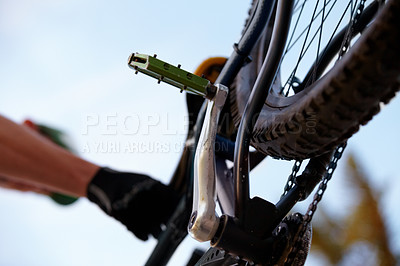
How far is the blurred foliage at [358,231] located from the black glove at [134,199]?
10.9ft

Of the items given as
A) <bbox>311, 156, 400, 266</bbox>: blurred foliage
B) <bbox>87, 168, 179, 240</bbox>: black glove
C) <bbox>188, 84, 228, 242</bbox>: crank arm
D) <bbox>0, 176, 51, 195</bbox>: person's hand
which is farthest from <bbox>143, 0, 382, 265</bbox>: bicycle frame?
<bbox>311, 156, 400, 266</bbox>: blurred foliage

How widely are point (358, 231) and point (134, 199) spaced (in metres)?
3.65

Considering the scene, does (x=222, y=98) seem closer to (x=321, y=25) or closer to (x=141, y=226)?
(x=321, y=25)

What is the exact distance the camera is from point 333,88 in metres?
A: 0.58

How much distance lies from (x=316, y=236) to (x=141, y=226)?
3458mm

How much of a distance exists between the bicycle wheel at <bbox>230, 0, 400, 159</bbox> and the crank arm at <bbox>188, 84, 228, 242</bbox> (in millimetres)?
79

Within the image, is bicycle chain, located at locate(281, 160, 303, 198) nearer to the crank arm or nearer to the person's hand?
the crank arm

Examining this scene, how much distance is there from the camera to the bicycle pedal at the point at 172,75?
75 cm

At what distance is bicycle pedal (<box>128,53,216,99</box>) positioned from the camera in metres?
0.75

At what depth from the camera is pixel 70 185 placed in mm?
1153

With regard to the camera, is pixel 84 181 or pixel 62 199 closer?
pixel 84 181

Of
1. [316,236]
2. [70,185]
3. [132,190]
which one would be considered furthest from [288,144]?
[316,236]

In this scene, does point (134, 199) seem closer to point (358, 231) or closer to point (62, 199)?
point (62, 199)

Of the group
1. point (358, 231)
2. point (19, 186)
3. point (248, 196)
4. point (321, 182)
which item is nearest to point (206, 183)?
point (248, 196)
